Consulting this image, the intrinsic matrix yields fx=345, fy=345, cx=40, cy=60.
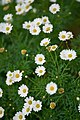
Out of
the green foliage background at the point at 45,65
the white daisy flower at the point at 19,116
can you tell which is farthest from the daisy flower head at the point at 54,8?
the white daisy flower at the point at 19,116

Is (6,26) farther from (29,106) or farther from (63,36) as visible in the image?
(29,106)

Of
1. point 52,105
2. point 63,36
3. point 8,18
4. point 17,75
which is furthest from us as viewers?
point 8,18

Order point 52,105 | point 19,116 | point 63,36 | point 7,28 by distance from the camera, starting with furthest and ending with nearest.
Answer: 1. point 7,28
2. point 63,36
3. point 19,116
4. point 52,105

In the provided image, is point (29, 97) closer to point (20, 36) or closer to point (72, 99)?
point (72, 99)

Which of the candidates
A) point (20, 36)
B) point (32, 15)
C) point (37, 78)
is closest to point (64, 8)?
point (32, 15)

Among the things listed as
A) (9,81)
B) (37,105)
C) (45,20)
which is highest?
(45,20)

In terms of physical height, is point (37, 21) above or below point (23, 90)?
above

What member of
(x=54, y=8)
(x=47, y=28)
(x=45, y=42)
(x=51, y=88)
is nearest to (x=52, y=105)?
(x=51, y=88)
